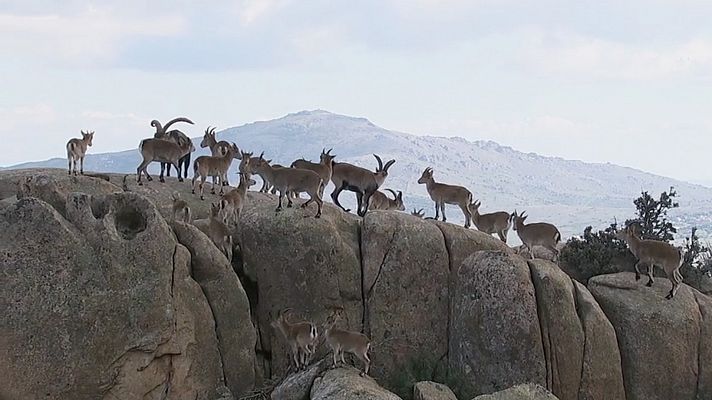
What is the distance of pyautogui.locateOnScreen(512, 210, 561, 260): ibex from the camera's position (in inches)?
883

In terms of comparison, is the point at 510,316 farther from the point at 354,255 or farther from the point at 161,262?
the point at 161,262

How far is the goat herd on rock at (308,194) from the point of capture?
56.2 feet

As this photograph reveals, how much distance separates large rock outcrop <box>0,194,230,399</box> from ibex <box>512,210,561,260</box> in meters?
9.09

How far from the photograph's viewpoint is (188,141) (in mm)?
24547

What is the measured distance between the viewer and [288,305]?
18.9 metres

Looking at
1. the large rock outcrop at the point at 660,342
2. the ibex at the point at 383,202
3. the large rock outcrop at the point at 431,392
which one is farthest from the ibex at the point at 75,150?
the large rock outcrop at the point at 660,342

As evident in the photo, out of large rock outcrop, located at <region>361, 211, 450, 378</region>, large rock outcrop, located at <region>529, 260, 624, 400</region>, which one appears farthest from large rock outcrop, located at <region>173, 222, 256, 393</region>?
large rock outcrop, located at <region>529, 260, 624, 400</region>

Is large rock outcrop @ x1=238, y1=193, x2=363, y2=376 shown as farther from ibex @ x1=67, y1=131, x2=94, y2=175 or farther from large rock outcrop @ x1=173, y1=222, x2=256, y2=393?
ibex @ x1=67, y1=131, x2=94, y2=175

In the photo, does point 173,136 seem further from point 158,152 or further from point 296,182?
point 296,182

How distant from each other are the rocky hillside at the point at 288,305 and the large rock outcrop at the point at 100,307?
0.09 feet

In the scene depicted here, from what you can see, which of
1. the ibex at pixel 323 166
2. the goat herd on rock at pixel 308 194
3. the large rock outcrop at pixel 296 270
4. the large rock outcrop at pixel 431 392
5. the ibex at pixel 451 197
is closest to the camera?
the large rock outcrop at pixel 431 392

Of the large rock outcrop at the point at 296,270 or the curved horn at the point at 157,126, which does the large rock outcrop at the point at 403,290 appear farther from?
the curved horn at the point at 157,126

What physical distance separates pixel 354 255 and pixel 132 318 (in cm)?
526

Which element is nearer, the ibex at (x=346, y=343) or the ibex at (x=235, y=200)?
the ibex at (x=346, y=343)
